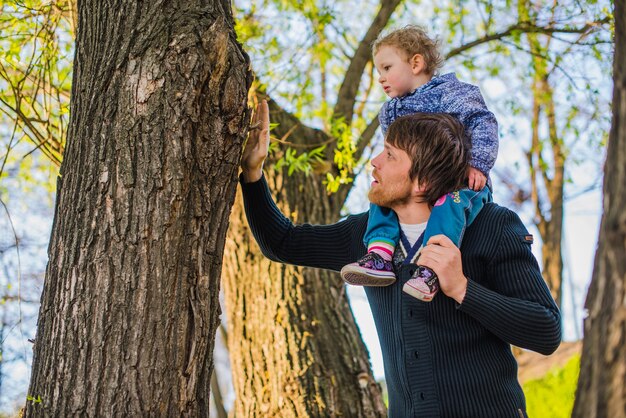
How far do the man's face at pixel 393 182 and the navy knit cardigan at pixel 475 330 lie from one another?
28 centimetres

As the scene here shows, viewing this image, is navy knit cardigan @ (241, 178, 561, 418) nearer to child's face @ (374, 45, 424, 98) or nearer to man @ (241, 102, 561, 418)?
man @ (241, 102, 561, 418)

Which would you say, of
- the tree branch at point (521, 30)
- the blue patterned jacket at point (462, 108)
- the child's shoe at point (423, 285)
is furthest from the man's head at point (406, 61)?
the tree branch at point (521, 30)

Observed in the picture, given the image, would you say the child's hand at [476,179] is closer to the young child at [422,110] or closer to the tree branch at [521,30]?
the young child at [422,110]

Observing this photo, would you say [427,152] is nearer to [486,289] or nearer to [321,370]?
[486,289]

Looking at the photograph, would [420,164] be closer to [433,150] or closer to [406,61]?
[433,150]

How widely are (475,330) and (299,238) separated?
89cm

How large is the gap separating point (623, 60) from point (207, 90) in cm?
147

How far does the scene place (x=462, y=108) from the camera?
11.1ft

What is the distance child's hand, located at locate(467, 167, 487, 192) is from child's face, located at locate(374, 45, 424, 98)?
96cm

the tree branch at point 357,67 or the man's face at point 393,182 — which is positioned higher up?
the tree branch at point 357,67

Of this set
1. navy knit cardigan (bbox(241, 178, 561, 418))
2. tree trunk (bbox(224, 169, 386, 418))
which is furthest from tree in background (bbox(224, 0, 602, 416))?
navy knit cardigan (bbox(241, 178, 561, 418))

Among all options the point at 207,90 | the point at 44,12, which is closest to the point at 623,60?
the point at 207,90

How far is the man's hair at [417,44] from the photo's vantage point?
4.00m

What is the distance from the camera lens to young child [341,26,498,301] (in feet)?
8.99
